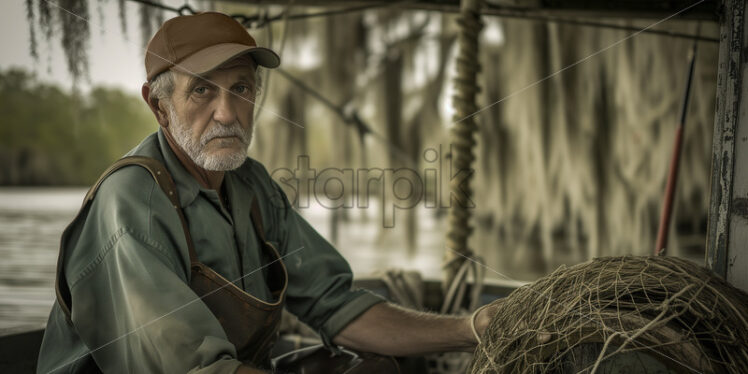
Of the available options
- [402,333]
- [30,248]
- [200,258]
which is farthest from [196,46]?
[30,248]

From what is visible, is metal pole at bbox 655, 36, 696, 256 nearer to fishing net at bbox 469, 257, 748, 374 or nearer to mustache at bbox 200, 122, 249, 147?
fishing net at bbox 469, 257, 748, 374

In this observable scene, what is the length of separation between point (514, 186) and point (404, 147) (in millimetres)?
687

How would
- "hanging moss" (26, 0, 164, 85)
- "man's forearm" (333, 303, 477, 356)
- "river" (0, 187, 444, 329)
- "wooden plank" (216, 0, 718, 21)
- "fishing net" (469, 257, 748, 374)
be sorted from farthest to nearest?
"river" (0, 187, 444, 329) < "wooden plank" (216, 0, 718, 21) < "hanging moss" (26, 0, 164, 85) < "man's forearm" (333, 303, 477, 356) < "fishing net" (469, 257, 748, 374)

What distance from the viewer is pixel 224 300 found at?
100cm

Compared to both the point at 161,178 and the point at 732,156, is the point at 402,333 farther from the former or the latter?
the point at 732,156

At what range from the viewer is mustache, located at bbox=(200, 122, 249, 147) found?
103cm

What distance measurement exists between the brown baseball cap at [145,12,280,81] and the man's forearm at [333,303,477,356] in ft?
1.80

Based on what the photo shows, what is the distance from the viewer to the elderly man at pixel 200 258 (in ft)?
2.75

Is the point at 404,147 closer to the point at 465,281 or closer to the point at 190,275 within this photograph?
the point at 465,281

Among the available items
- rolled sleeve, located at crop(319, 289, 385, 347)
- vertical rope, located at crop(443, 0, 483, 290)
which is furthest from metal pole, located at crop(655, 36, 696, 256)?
rolled sleeve, located at crop(319, 289, 385, 347)

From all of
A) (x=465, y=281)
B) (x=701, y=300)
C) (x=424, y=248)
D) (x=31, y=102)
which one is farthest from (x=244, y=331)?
(x=424, y=248)

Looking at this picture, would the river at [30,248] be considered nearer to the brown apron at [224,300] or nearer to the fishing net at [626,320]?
the brown apron at [224,300]

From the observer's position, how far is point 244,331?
1037mm

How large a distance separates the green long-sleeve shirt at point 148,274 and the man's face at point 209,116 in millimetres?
45
